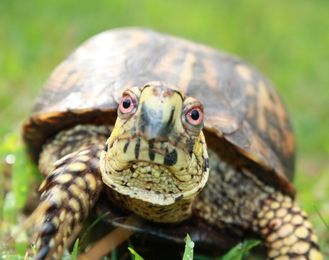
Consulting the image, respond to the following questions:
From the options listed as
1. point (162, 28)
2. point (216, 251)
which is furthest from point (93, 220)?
point (162, 28)

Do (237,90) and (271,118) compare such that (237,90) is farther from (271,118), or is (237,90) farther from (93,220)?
(93,220)

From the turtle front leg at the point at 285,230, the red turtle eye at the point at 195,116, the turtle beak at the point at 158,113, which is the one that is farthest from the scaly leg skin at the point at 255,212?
the turtle beak at the point at 158,113

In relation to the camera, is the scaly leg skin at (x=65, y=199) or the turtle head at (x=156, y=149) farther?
the scaly leg skin at (x=65, y=199)

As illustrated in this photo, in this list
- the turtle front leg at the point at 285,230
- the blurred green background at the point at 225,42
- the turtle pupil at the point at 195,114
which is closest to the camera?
the turtle pupil at the point at 195,114

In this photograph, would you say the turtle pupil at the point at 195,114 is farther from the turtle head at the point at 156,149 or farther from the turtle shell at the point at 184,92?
the turtle shell at the point at 184,92

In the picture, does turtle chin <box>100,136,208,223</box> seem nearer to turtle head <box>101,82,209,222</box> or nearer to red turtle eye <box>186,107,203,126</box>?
turtle head <box>101,82,209,222</box>

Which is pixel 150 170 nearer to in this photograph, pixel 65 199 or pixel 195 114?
pixel 195 114
